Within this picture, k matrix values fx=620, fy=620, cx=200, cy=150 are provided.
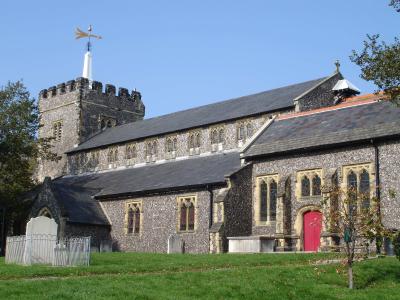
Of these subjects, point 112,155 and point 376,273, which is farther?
point 112,155

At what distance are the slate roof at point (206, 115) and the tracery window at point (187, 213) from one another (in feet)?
27.9

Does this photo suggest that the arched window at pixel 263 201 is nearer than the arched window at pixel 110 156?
Yes

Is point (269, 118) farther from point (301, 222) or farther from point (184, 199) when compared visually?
point (301, 222)

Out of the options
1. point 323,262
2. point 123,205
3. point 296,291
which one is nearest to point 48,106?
point 123,205

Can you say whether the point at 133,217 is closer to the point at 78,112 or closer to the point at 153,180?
the point at 153,180

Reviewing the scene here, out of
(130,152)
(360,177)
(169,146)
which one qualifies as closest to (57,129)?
(130,152)

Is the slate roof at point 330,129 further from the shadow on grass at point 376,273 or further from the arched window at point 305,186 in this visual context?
the shadow on grass at point 376,273

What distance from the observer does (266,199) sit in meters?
33.9

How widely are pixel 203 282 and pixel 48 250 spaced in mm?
9681

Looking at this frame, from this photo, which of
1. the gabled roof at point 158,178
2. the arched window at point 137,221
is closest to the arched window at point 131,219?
the arched window at point 137,221

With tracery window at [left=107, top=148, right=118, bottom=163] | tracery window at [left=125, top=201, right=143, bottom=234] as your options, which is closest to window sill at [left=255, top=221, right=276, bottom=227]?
tracery window at [left=125, top=201, right=143, bottom=234]

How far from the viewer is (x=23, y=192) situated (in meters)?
48.4

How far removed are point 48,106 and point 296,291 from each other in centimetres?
5084

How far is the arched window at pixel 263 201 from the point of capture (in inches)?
1334
